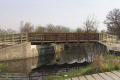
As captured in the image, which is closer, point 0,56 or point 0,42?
point 0,56

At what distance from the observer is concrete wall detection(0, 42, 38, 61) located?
842 inches

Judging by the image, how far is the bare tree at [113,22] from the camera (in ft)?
166

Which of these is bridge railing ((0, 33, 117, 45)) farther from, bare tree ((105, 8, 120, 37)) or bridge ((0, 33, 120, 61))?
bare tree ((105, 8, 120, 37))

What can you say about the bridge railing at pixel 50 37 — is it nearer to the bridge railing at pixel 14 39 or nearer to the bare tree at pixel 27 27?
the bridge railing at pixel 14 39

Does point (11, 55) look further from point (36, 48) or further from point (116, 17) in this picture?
point (116, 17)

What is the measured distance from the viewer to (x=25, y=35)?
25.1m

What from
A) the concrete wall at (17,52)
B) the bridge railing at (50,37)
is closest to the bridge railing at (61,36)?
the bridge railing at (50,37)

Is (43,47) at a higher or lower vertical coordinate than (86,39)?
lower

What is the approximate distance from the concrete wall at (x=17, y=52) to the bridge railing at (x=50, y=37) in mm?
1767

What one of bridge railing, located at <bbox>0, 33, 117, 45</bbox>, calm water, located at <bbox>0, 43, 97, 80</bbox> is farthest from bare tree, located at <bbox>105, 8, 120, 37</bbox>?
calm water, located at <bbox>0, 43, 97, 80</bbox>

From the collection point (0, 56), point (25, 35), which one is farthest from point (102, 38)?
point (0, 56)

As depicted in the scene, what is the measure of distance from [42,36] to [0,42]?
7505 millimetres

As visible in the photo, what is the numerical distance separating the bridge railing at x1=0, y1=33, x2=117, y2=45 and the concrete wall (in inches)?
69.5

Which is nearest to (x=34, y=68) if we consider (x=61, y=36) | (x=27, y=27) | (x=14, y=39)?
(x=14, y=39)
